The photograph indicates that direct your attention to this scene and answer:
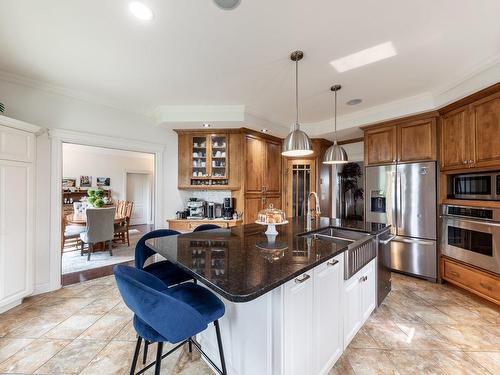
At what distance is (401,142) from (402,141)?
0.7 inches

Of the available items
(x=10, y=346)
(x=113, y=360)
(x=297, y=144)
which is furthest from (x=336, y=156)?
(x=10, y=346)

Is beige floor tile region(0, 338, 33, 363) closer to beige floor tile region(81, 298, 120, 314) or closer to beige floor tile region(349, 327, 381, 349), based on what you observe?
beige floor tile region(81, 298, 120, 314)

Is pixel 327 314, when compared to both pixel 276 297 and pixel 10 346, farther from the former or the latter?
pixel 10 346

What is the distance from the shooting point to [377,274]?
2.25 m

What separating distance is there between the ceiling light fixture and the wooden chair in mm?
4876

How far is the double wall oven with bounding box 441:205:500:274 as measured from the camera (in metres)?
2.38

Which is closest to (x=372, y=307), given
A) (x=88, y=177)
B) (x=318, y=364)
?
(x=318, y=364)

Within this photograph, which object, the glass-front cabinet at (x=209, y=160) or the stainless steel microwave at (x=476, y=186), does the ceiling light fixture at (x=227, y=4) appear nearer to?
the glass-front cabinet at (x=209, y=160)

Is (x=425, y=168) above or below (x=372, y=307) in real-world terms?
above

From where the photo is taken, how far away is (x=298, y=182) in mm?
4641

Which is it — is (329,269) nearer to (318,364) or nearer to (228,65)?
(318,364)

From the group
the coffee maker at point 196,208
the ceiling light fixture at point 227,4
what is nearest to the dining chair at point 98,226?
the coffee maker at point 196,208

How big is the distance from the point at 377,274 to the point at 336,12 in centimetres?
233

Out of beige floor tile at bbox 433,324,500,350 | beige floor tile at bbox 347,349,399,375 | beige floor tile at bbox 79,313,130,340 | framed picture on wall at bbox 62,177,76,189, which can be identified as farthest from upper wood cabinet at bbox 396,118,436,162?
framed picture on wall at bbox 62,177,76,189
